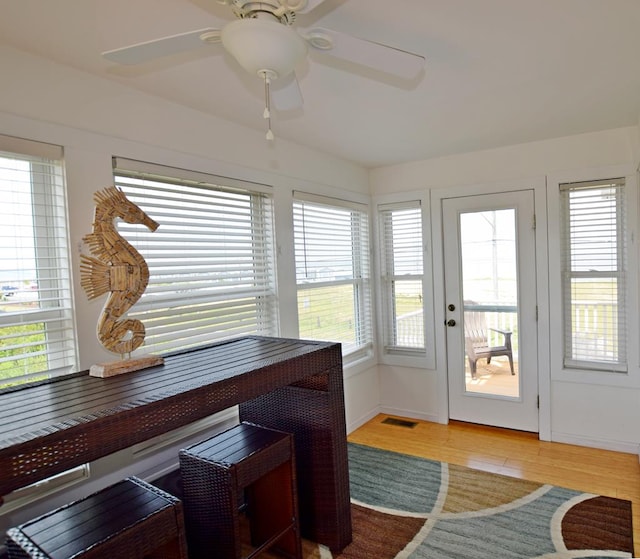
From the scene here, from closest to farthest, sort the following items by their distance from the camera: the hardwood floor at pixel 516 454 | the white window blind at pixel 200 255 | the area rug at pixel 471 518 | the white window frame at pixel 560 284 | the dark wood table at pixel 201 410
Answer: the dark wood table at pixel 201 410, the area rug at pixel 471 518, the white window blind at pixel 200 255, the hardwood floor at pixel 516 454, the white window frame at pixel 560 284

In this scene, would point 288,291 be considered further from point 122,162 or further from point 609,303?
point 609,303

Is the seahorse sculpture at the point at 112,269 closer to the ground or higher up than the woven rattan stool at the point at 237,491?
higher up

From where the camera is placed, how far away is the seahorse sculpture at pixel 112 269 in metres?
1.68

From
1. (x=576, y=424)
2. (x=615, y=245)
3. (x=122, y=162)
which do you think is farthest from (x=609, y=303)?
(x=122, y=162)

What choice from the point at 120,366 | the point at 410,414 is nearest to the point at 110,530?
the point at 120,366

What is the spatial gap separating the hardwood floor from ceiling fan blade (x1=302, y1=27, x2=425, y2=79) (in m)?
2.49

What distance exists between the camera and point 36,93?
1793mm

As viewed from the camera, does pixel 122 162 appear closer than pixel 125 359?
No

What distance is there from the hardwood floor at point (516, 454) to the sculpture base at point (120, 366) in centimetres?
216

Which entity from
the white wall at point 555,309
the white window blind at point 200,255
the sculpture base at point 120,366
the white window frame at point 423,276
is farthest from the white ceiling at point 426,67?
the sculpture base at point 120,366

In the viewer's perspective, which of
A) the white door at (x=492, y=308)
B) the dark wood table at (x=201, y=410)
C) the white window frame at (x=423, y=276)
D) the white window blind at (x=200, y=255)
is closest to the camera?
the dark wood table at (x=201, y=410)

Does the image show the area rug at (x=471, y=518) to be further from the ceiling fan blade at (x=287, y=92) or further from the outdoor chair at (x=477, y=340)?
the ceiling fan blade at (x=287, y=92)

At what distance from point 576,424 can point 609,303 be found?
94 centimetres

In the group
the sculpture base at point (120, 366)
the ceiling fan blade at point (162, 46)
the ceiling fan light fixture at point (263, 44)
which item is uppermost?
the ceiling fan blade at point (162, 46)
